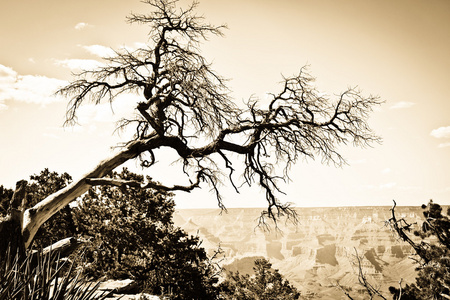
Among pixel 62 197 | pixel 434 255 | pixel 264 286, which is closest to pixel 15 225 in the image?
pixel 62 197

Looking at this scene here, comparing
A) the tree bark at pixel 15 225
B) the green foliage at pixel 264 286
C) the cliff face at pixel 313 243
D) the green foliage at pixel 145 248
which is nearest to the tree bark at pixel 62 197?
the tree bark at pixel 15 225

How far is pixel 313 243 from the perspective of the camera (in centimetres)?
15762

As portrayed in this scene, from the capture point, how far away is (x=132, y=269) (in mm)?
12836

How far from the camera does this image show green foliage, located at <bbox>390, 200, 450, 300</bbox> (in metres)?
6.34

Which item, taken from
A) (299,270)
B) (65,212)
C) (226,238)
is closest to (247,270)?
(299,270)

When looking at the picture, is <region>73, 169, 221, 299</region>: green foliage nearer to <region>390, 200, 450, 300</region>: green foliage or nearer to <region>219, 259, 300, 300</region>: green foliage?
<region>390, 200, 450, 300</region>: green foliage

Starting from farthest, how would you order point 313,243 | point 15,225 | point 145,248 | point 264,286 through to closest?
point 313,243, point 264,286, point 145,248, point 15,225

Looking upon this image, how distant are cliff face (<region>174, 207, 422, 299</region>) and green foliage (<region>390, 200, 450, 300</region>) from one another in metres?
107

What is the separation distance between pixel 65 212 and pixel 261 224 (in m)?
13.9

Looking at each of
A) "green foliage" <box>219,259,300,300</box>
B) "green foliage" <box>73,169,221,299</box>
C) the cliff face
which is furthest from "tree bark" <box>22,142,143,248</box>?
the cliff face

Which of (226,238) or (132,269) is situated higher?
(132,269)

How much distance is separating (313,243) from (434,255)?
157 metres

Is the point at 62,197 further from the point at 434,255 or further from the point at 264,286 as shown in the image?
the point at 264,286

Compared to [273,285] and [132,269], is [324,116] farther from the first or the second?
[273,285]
